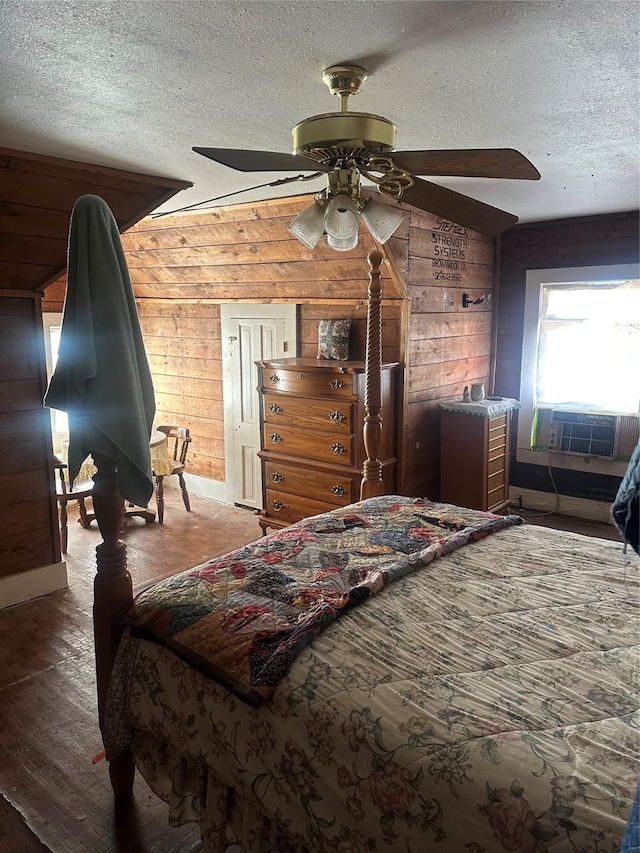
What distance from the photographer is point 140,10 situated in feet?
4.27

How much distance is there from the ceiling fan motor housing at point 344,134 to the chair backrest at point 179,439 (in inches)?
149

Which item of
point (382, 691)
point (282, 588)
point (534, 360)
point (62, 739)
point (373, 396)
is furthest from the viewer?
point (534, 360)

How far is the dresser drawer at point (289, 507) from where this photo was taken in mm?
3971

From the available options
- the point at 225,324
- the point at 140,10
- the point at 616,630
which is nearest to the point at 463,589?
the point at 616,630

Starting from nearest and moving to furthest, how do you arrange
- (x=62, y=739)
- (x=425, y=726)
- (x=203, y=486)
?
(x=425, y=726) < (x=62, y=739) < (x=203, y=486)

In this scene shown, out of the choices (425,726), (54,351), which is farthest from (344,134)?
(54,351)

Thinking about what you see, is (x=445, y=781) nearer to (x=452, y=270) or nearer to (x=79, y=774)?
(x=79, y=774)

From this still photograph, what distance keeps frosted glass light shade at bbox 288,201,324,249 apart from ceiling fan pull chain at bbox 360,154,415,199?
19 centimetres

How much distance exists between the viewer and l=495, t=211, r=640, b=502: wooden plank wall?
418cm

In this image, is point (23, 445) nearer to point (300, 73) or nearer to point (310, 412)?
point (310, 412)

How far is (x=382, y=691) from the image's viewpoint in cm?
138

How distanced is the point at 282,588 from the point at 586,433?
3377 mm

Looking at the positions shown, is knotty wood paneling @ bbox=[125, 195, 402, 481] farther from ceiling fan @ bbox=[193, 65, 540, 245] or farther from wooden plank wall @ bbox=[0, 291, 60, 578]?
ceiling fan @ bbox=[193, 65, 540, 245]

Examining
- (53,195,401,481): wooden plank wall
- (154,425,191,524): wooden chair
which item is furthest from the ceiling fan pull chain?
(154,425,191,524): wooden chair
